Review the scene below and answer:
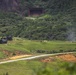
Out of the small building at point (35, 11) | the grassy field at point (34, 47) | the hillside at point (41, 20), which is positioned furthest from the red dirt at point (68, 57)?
the small building at point (35, 11)

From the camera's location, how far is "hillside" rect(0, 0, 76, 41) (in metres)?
103

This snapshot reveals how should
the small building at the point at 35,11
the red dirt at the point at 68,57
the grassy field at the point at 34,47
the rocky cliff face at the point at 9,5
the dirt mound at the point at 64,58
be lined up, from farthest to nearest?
the rocky cliff face at the point at 9,5
the small building at the point at 35,11
the grassy field at the point at 34,47
the red dirt at the point at 68,57
the dirt mound at the point at 64,58

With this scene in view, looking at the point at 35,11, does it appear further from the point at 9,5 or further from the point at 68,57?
the point at 68,57

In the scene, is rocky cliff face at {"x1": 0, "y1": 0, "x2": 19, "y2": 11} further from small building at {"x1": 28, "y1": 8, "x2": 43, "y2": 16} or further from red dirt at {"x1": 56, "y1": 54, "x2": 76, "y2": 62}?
red dirt at {"x1": 56, "y1": 54, "x2": 76, "y2": 62}

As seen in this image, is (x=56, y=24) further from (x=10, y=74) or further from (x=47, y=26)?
(x=10, y=74)

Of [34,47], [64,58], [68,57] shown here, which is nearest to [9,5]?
[34,47]

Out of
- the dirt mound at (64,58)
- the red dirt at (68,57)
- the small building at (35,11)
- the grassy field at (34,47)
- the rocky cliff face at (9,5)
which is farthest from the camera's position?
the rocky cliff face at (9,5)

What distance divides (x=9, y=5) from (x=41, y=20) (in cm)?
3245

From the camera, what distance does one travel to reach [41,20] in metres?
123

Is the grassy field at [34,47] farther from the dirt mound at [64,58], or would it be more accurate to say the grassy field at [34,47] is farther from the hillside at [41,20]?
the hillside at [41,20]

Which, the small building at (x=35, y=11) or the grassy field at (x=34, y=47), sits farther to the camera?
the small building at (x=35, y=11)

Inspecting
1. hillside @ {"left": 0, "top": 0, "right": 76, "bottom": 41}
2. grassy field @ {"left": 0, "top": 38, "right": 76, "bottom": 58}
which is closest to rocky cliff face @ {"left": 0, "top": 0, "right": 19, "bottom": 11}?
hillside @ {"left": 0, "top": 0, "right": 76, "bottom": 41}

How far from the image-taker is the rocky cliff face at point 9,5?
148m

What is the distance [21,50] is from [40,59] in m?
8.93
